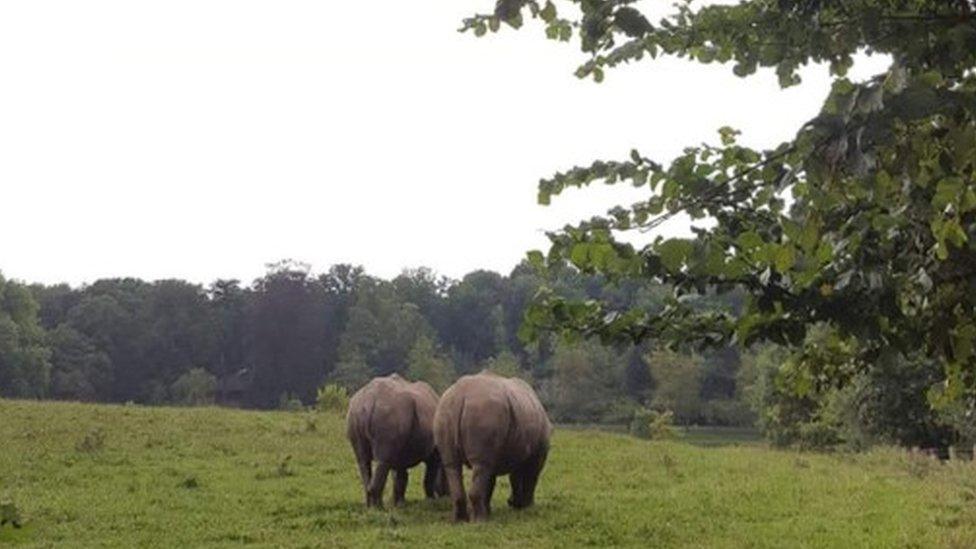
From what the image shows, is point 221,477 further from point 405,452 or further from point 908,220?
point 908,220

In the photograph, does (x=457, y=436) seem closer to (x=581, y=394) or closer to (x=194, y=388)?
(x=194, y=388)

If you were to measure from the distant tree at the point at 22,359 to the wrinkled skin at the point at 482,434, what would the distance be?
5739cm

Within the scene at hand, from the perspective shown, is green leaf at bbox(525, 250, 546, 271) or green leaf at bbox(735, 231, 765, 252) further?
green leaf at bbox(525, 250, 546, 271)

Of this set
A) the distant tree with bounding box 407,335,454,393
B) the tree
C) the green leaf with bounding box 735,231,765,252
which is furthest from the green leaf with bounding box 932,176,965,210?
the distant tree with bounding box 407,335,454,393

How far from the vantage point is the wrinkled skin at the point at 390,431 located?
47.2 feet

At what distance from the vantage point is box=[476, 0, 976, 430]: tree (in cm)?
190

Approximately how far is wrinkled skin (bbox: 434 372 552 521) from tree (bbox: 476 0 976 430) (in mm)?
9250

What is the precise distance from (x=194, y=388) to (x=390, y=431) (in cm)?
5553

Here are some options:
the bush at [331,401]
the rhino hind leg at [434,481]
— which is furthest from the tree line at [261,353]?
the rhino hind leg at [434,481]

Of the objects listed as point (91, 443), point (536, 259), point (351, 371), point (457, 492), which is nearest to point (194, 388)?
point (351, 371)

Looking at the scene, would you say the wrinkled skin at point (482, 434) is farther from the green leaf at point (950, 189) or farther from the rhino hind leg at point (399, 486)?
the green leaf at point (950, 189)

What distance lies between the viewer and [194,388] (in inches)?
2630

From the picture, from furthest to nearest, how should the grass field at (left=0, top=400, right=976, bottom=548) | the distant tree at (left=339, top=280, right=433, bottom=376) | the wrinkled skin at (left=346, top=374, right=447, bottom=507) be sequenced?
the distant tree at (left=339, top=280, right=433, bottom=376)
the wrinkled skin at (left=346, top=374, right=447, bottom=507)
the grass field at (left=0, top=400, right=976, bottom=548)

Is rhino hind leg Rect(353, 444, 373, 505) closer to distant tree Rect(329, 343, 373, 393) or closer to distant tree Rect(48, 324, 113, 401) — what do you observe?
distant tree Rect(329, 343, 373, 393)
